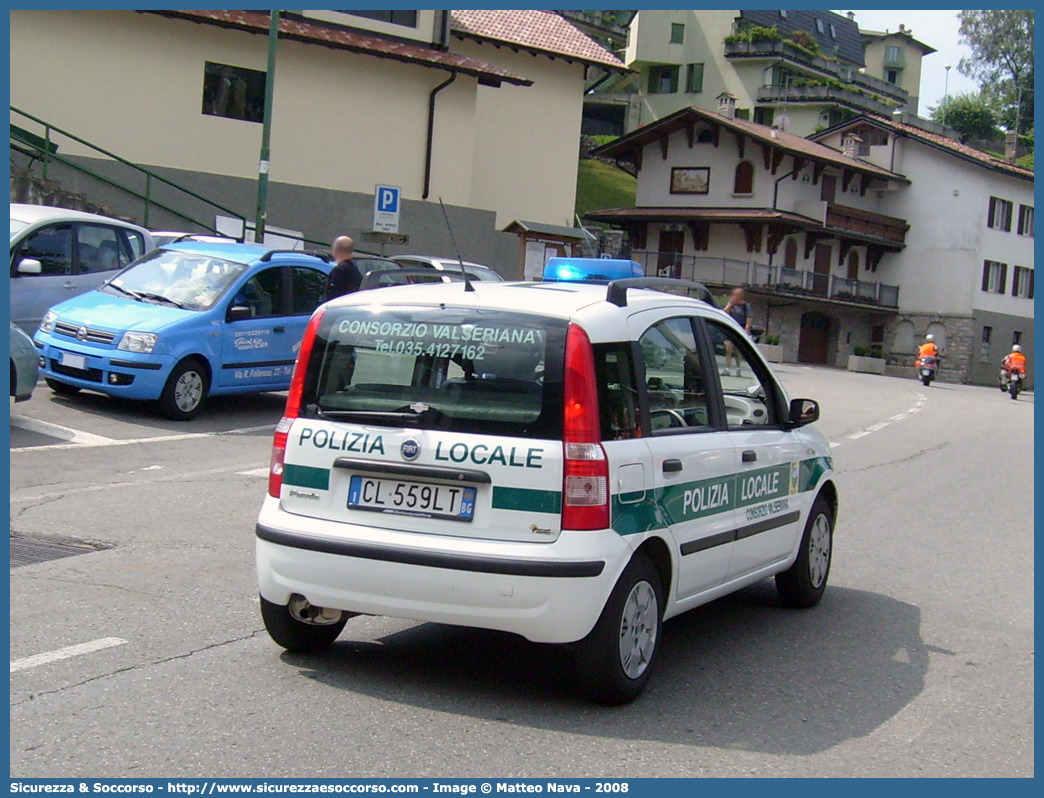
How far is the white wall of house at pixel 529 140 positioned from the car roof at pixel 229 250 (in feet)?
83.2

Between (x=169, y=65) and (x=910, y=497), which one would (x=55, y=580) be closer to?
(x=910, y=497)

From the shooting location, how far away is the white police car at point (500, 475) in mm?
4922

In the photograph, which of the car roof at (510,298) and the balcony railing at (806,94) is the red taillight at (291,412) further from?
the balcony railing at (806,94)

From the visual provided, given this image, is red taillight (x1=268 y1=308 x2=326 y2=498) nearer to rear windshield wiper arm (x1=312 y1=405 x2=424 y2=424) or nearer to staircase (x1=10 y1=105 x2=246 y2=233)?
rear windshield wiper arm (x1=312 y1=405 x2=424 y2=424)

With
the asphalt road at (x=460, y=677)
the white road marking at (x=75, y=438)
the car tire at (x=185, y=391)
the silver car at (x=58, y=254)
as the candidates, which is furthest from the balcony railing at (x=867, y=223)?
the asphalt road at (x=460, y=677)

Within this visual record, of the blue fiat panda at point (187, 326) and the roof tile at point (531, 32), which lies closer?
the blue fiat panda at point (187, 326)

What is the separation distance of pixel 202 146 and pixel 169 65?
1.98m

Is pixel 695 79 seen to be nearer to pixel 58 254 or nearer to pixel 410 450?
pixel 58 254

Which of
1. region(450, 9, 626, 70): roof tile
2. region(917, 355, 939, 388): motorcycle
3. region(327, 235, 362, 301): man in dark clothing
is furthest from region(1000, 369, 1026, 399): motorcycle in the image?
region(327, 235, 362, 301): man in dark clothing

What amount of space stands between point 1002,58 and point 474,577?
105502 millimetres

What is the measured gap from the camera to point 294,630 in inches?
218

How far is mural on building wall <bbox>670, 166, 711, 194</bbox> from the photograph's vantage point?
62031mm

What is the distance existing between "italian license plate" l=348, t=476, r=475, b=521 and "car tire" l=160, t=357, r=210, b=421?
28.1 feet
